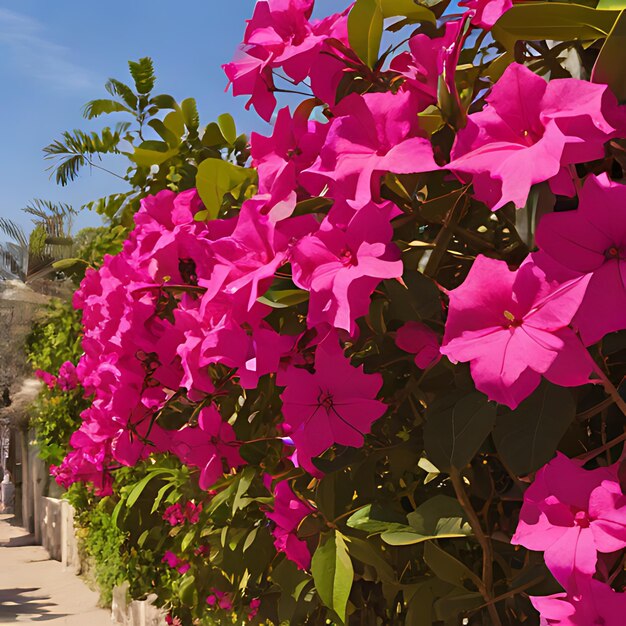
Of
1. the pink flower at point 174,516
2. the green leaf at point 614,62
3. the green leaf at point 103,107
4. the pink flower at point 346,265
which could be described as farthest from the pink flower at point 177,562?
the green leaf at point 614,62

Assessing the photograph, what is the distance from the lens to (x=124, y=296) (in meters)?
1.53

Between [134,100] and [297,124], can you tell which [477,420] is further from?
[134,100]

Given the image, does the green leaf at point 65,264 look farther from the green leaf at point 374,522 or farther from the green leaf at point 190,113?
the green leaf at point 374,522

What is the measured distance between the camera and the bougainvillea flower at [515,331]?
66cm

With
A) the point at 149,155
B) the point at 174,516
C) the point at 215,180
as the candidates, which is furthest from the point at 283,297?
the point at 174,516

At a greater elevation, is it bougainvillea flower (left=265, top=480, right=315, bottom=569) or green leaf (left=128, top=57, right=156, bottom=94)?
green leaf (left=128, top=57, right=156, bottom=94)

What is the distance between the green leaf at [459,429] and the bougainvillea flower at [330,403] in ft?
0.35

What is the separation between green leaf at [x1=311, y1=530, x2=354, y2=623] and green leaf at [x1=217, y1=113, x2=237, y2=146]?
3.60 ft

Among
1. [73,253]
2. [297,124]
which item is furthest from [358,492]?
[73,253]

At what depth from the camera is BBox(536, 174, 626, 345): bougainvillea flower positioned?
0.65m

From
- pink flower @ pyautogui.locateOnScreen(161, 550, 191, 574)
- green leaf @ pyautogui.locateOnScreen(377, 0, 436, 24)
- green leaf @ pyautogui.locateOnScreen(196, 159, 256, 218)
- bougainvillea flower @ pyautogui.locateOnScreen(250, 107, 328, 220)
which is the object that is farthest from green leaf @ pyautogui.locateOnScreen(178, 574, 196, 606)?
green leaf @ pyautogui.locateOnScreen(377, 0, 436, 24)

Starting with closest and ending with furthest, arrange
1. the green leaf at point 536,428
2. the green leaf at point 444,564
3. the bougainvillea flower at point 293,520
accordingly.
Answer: the green leaf at point 536,428 → the green leaf at point 444,564 → the bougainvillea flower at point 293,520

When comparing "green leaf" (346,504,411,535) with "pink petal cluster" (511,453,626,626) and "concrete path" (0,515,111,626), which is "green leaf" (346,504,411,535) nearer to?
"pink petal cluster" (511,453,626,626)

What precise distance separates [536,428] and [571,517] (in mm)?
89
